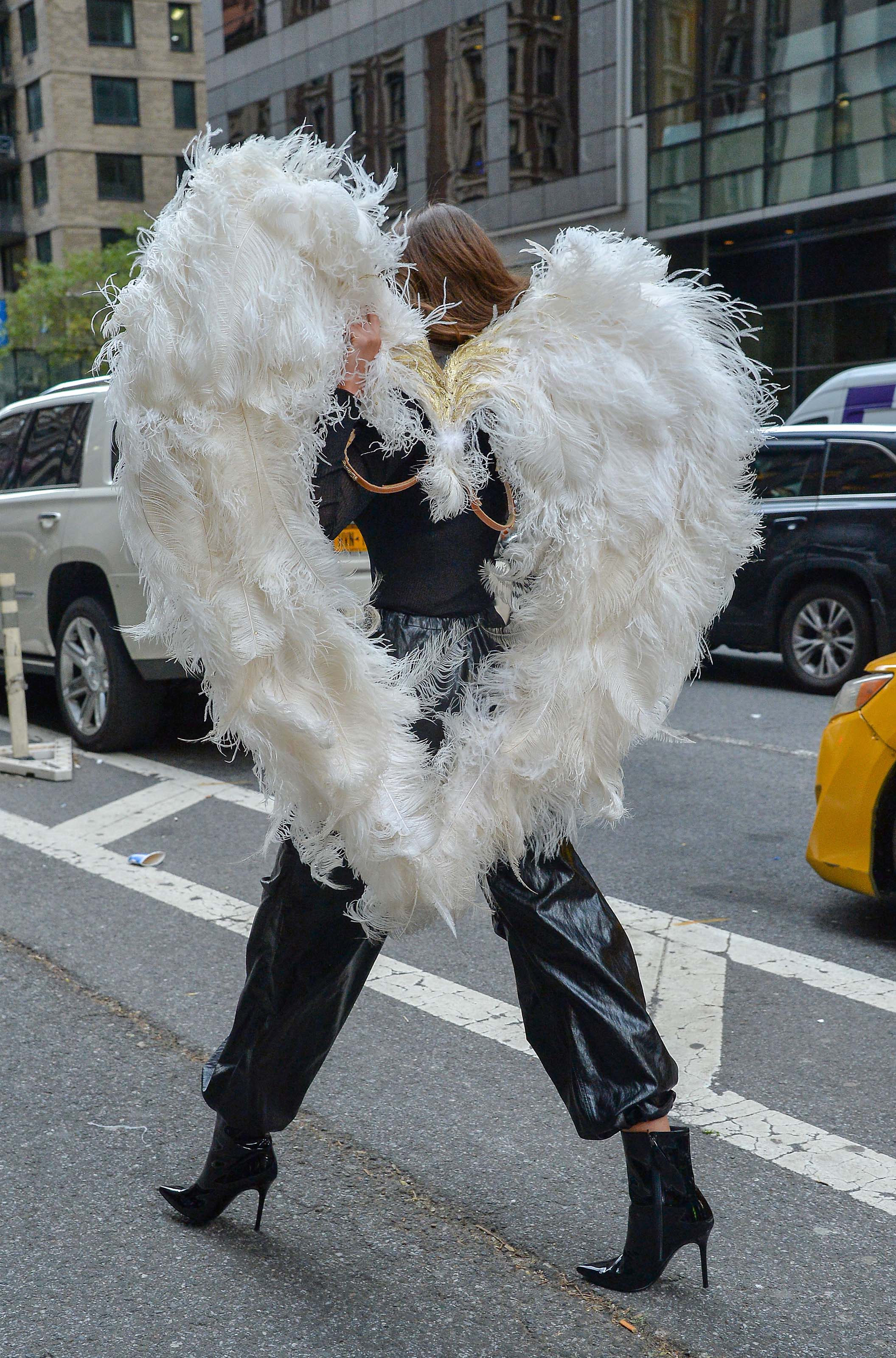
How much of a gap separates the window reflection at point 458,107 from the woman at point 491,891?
82.0 ft

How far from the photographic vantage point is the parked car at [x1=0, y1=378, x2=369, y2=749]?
7.38 metres

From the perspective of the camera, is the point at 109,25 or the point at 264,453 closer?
the point at 264,453

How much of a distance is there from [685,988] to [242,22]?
1326 inches

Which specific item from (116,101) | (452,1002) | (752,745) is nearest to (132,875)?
(452,1002)

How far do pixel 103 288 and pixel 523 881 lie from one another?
1.35m

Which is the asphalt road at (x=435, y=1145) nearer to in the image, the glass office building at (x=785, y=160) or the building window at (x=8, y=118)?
the glass office building at (x=785, y=160)

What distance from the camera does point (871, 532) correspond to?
938 centimetres

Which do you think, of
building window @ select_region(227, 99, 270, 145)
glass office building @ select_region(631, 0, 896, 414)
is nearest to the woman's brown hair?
glass office building @ select_region(631, 0, 896, 414)

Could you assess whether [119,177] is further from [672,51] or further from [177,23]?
[672,51]

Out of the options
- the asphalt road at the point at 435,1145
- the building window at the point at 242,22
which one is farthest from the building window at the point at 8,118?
the asphalt road at the point at 435,1145

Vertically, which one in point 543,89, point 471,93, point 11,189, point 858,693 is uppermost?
point 11,189

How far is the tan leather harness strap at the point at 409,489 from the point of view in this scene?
92.6 inches

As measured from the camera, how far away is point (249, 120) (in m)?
32.8

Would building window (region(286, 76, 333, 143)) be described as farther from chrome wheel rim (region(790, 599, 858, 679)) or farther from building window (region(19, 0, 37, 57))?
building window (region(19, 0, 37, 57))
